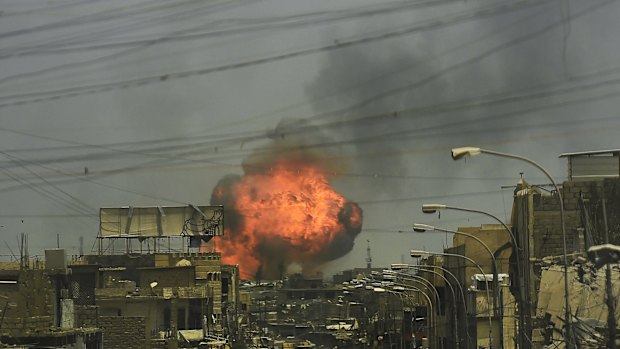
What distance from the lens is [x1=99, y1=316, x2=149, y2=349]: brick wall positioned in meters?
86.2

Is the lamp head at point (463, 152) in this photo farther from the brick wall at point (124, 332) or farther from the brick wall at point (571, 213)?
the brick wall at point (124, 332)

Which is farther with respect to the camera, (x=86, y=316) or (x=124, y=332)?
(x=124, y=332)

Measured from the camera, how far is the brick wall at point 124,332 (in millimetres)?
86188

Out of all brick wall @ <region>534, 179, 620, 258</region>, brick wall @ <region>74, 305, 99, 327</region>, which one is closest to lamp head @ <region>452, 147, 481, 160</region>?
brick wall @ <region>534, 179, 620, 258</region>

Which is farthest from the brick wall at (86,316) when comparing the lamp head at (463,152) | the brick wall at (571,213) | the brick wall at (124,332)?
the lamp head at (463,152)

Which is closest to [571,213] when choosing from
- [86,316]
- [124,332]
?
[124,332]

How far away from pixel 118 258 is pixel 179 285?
1279cm

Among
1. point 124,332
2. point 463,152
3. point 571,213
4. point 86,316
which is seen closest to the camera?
point 463,152

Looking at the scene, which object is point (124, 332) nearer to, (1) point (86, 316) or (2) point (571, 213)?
(1) point (86, 316)

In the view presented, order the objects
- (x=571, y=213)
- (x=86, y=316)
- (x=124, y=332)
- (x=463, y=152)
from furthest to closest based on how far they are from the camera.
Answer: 1. (x=124, y=332)
2. (x=86, y=316)
3. (x=571, y=213)
4. (x=463, y=152)

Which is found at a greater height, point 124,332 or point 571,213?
point 571,213

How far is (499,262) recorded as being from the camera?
9231 cm

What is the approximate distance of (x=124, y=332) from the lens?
3428 inches

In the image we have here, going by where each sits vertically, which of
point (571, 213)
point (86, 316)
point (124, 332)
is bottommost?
point (124, 332)
